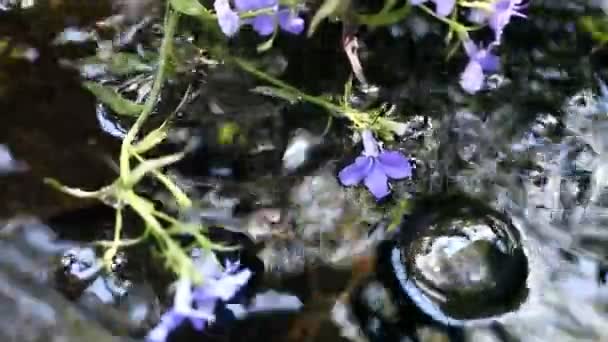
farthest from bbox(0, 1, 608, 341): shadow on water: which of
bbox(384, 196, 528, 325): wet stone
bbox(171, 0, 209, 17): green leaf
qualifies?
bbox(171, 0, 209, 17): green leaf

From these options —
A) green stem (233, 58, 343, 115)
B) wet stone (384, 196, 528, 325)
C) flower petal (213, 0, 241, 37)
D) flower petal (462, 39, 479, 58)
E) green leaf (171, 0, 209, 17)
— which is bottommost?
wet stone (384, 196, 528, 325)

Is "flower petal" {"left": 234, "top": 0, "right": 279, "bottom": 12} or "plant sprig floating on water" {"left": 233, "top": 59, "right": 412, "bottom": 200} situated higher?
"flower petal" {"left": 234, "top": 0, "right": 279, "bottom": 12}

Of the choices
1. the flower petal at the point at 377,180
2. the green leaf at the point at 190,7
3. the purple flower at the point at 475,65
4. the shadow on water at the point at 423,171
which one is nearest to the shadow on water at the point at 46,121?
the shadow on water at the point at 423,171

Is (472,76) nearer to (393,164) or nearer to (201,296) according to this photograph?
(393,164)

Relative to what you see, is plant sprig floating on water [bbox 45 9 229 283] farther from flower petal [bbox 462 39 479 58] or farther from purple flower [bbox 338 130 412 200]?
flower petal [bbox 462 39 479 58]

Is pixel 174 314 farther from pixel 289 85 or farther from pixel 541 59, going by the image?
pixel 541 59

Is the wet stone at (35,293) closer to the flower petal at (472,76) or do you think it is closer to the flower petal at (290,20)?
the flower petal at (290,20)

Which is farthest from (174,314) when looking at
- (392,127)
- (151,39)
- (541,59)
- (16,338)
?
(541,59)
